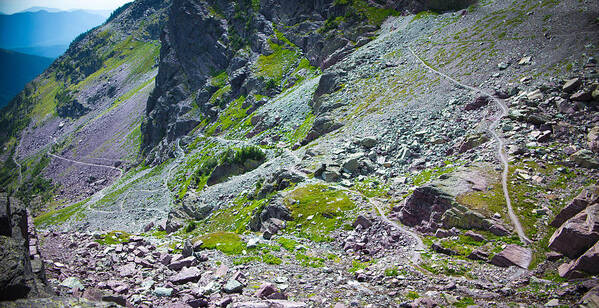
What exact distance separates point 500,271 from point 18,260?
90.6ft

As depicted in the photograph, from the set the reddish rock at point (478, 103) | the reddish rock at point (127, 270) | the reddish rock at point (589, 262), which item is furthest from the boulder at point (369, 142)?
the reddish rock at point (127, 270)

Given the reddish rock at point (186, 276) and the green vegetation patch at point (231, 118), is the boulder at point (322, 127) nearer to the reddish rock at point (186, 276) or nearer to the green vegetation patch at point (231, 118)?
the green vegetation patch at point (231, 118)

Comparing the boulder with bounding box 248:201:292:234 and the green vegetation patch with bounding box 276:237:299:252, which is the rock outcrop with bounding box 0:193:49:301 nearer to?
the green vegetation patch with bounding box 276:237:299:252

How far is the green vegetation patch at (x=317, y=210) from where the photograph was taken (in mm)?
34219

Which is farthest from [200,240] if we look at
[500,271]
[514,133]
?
[514,133]

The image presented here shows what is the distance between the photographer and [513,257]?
2211 cm

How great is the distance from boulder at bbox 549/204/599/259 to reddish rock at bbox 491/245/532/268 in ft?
5.90

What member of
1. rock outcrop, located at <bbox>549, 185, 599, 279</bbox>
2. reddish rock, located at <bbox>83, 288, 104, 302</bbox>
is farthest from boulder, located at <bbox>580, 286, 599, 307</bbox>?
reddish rock, located at <bbox>83, 288, 104, 302</bbox>

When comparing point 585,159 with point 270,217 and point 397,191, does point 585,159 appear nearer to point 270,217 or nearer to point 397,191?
point 397,191

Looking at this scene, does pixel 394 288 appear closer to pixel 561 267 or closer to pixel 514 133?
pixel 561 267

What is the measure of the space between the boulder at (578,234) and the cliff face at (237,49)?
8862 cm

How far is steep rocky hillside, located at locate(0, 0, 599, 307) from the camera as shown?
779 inches

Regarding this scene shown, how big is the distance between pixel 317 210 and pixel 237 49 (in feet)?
452

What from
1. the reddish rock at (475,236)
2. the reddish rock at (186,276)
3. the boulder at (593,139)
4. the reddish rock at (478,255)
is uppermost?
the reddish rock at (186,276)
